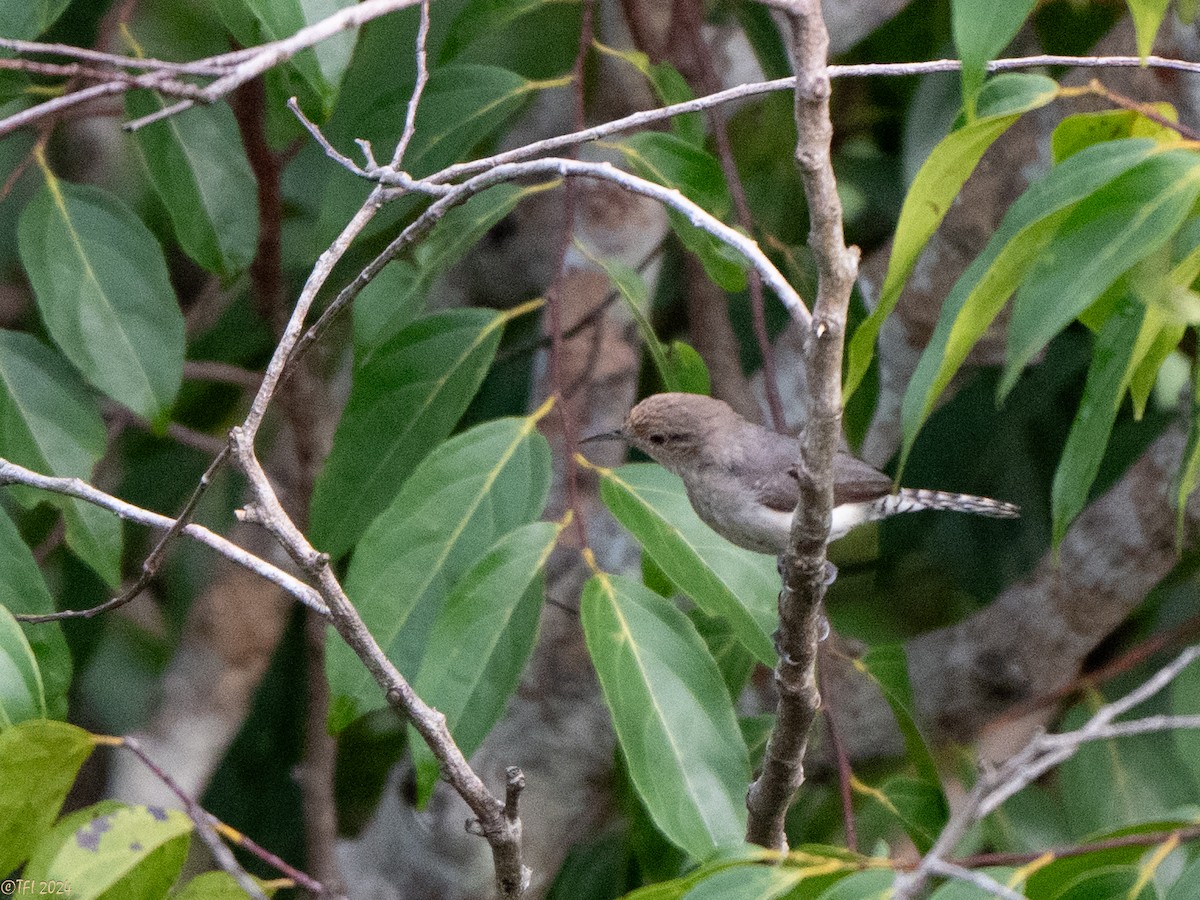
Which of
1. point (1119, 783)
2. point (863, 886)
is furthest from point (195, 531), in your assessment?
point (1119, 783)

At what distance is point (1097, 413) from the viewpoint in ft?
5.73

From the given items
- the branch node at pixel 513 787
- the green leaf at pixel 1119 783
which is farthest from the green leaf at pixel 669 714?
the green leaf at pixel 1119 783

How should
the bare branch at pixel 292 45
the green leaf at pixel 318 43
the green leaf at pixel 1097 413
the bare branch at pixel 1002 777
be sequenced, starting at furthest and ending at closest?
the green leaf at pixel 318 43, the green leaf at pixel 1097 413, the bare branch at pixel 1002 777, the bare branch at pixel 292 45

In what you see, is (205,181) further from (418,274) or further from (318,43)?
(318,43)

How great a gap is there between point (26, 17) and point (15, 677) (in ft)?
3.88

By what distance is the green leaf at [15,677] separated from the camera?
183 cm

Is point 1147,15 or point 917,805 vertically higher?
point 1147,15

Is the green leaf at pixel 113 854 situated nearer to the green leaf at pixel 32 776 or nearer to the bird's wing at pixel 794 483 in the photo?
the green leaf at pixel 32 776

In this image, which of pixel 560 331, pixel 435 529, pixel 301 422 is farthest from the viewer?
pixel 301 422

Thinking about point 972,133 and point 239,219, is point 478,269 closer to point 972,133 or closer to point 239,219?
point 239,219

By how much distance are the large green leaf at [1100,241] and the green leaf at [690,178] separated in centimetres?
100

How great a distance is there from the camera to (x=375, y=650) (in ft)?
5.34

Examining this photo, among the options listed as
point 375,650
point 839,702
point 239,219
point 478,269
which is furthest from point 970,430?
point 375,650

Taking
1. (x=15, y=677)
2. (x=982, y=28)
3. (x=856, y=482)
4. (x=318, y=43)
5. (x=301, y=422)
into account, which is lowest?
(x=15, y=677)
